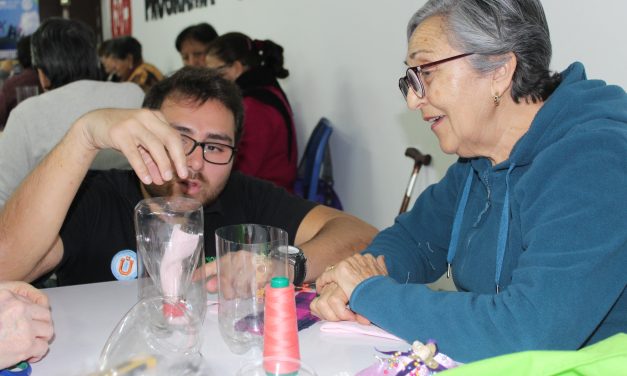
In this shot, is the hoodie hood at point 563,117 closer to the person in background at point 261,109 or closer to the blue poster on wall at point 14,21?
the person in background at point 261,109

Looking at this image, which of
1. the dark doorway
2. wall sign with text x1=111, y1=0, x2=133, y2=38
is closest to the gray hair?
wall sign with text x1=111, y1=0, x2=133, y2=38

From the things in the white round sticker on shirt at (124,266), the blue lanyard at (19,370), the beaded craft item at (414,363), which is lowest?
the white round sticker on shirt at (124,266)

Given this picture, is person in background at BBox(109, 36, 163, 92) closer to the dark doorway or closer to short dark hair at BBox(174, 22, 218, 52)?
short dark hair at BBox(174, 22, 218, 52)

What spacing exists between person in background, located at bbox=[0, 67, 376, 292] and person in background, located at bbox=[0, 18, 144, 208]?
89 cm

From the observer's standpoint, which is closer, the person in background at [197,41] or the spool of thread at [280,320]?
the spool of thread at [280,320]

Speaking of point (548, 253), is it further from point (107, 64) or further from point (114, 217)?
point (107, 64)

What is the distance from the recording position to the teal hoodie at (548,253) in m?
1.23

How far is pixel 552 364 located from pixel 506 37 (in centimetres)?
92

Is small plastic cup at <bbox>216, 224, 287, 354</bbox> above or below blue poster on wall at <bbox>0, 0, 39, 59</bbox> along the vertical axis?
below

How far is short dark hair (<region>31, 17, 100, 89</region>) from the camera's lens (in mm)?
3723

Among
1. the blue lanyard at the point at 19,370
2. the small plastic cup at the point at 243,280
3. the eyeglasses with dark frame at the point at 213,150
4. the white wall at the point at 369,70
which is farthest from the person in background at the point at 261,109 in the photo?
the blue lanyard at the point at 19,370

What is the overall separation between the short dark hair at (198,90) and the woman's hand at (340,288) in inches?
32.3

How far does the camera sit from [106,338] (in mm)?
1438

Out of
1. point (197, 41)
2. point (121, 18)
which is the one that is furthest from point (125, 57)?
point (121, 18)
